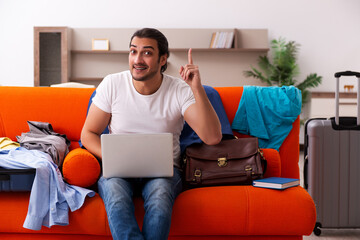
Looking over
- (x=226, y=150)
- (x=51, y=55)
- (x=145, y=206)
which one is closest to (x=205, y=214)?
(x=145, y=206)

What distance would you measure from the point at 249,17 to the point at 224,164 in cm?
491

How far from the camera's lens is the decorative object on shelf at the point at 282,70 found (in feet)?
20.3

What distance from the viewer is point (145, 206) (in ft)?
5.66

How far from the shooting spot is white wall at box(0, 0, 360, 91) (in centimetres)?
653

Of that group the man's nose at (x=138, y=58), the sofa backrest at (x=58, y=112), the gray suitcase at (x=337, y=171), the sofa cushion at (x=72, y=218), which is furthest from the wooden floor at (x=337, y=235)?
the man's nose at (x=138, y=58)

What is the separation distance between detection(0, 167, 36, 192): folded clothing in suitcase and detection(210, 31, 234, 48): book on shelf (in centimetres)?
487

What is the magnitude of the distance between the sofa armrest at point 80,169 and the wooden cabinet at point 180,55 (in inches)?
182

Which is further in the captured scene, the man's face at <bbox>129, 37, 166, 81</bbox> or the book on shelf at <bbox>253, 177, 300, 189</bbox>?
the man's face at <bbox>129, 37, 166, 81</bbox>

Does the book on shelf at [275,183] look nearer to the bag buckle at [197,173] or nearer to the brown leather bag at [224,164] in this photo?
the brown leather bag at [224,164]

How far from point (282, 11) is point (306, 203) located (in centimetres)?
524

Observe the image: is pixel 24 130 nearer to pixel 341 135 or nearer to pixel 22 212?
pixel 22 212

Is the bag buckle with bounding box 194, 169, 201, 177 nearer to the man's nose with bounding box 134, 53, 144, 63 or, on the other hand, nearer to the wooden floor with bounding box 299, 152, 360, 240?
the man's nose with bounding box 134, 53, 144, 63

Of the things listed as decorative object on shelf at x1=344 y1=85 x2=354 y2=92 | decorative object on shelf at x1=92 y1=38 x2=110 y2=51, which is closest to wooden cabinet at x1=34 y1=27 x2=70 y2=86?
decorative object on shelf at x1=92 y1=38 x2=110 y2=51

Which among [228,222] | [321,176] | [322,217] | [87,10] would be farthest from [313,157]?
[87,10]
